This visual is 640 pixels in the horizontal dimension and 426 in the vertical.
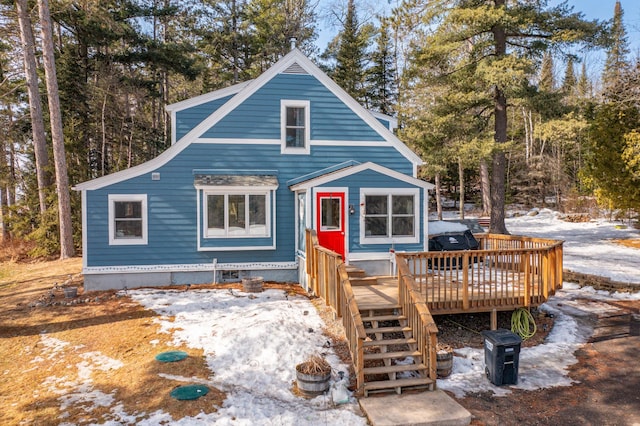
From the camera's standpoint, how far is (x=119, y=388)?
5.76 m

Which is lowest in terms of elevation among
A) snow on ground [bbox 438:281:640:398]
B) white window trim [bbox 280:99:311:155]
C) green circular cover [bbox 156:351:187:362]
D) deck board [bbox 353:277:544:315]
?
snow on ground [bbox 438:281:640:398]

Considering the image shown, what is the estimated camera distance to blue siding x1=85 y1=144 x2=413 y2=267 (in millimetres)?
10766

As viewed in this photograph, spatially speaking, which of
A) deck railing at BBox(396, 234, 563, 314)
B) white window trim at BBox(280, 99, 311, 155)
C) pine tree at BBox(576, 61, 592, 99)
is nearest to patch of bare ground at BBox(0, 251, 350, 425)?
deck railing at BBox(396, 234, 563, 314)

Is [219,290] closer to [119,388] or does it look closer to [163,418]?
[119,388]

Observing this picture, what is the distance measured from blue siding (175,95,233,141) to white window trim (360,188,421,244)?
209 inches

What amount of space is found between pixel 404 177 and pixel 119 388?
7877 mm

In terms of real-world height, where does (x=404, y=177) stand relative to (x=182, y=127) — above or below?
below

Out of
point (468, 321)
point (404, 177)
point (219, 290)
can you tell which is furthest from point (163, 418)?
point (404, 177)

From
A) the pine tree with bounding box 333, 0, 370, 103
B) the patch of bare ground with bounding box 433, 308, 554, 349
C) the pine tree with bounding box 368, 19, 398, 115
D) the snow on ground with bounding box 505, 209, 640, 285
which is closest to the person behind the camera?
the patch of bare ground with bounding box 433, 308, 554, 349

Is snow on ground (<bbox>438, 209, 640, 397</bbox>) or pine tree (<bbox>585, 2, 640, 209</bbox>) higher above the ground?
pine tree (<bbox>585, 2, 640, 209</bbox>)

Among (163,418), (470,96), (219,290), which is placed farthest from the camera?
(470,96)

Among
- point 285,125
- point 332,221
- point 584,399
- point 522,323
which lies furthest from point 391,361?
→ point 285,125

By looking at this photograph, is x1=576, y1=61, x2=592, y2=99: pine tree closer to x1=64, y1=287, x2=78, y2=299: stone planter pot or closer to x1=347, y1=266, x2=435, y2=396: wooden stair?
x1=347, y1=266, x2=435, y2=396: wooden stair

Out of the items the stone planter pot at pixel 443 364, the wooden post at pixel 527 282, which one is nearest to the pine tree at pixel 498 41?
the wooden post at pixel 527 282
